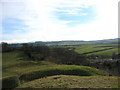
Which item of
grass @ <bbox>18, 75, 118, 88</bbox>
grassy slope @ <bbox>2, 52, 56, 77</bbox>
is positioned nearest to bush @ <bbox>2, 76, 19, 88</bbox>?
grass @ <bbox>18, 75, 118, 88</bbox>

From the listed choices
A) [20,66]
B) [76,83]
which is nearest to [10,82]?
[20,66]

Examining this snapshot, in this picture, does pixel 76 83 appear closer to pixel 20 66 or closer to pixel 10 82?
pixel 10 82

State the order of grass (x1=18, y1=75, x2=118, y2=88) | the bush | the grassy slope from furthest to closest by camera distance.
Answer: the grassy slope < the bush < grass (x1=18, y1=75, x2=118, y2=88)

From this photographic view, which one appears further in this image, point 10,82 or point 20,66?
point 20,66

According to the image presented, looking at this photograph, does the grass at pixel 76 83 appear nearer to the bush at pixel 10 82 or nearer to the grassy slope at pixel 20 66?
the bush at pixel 10 82

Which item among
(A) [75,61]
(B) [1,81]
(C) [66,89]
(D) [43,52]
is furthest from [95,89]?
(D) [43,52]

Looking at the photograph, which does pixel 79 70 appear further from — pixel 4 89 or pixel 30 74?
pixel 4 89

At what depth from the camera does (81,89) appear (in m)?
11.3

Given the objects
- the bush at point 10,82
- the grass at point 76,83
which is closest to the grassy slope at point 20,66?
the bush at point 10,82

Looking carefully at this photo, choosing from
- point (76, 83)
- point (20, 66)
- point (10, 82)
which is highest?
point (76, 83)

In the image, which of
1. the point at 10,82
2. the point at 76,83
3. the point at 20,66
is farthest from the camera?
the point at 20,66

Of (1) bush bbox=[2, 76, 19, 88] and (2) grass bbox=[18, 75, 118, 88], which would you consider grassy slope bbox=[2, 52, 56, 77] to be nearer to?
(1) bush bbox=[2, 76, 19, 88]

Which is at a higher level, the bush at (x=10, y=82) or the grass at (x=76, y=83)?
the grass at (x=76, y=83)

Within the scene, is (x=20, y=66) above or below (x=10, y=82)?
above
